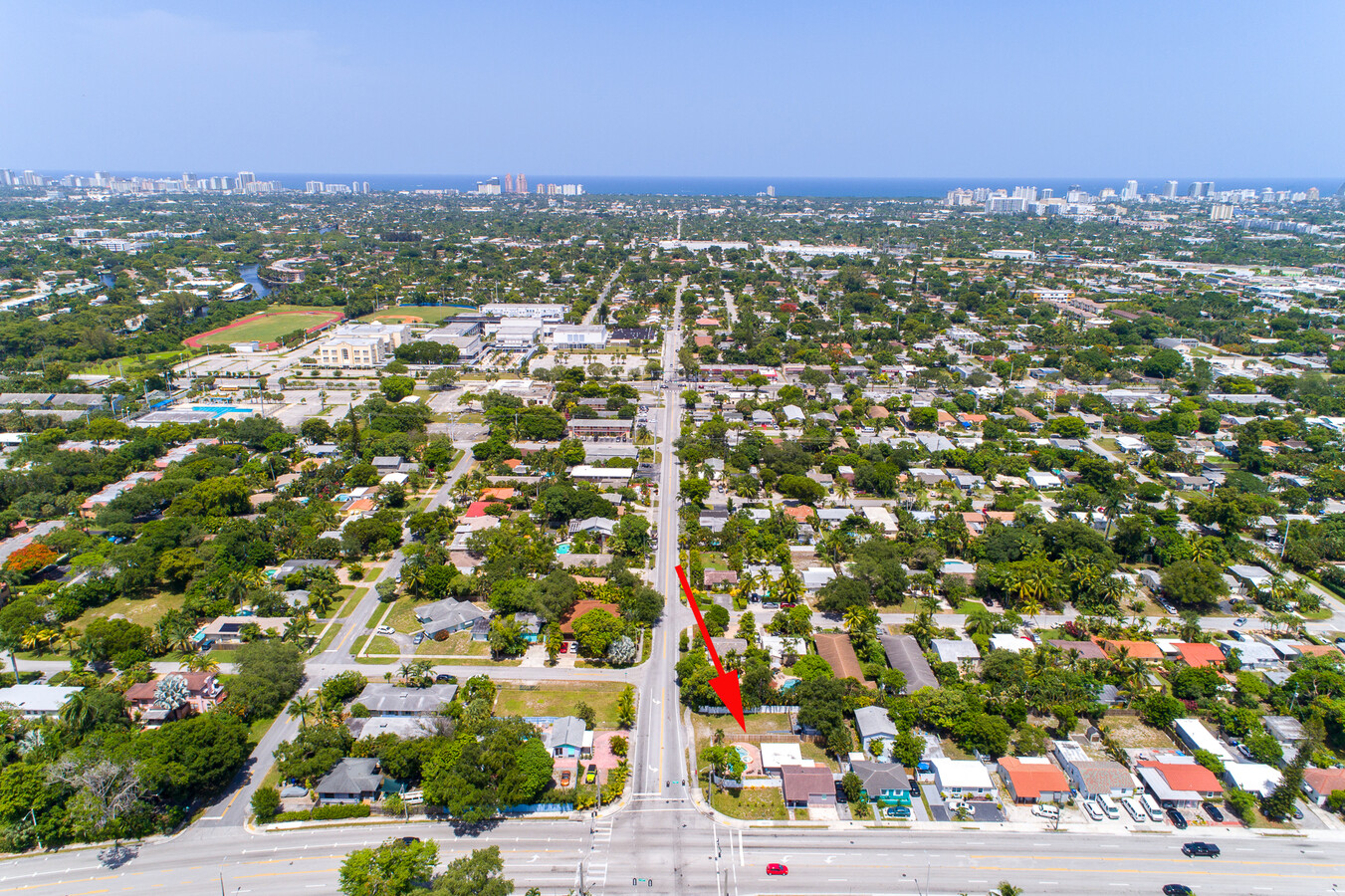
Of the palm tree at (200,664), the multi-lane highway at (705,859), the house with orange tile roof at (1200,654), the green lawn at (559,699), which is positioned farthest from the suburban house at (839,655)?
the palm tree at (200,664)

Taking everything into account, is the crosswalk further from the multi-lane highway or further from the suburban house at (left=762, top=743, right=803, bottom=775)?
the suburban house at (left=762, top=743, right=803, bottom=775)

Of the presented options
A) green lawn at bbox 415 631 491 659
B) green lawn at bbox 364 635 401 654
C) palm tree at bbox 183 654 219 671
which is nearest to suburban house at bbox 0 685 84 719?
palm tree at bbox 183 654 219 671

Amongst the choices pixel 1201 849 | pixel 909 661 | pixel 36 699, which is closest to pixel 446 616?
pixel 36 699

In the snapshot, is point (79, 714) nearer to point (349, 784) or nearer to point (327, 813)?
point (327, 813)

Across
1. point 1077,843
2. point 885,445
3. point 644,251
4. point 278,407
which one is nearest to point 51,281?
point 278,407

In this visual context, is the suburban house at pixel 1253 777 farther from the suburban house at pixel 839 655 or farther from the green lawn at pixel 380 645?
the green lawn at pixel 380 645
